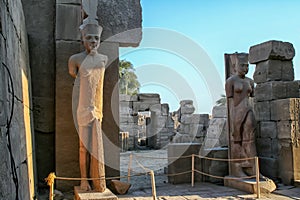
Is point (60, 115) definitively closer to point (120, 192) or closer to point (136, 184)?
point (120, 192)

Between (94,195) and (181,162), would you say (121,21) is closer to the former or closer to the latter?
(181,162)

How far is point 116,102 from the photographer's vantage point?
5699 millimetres

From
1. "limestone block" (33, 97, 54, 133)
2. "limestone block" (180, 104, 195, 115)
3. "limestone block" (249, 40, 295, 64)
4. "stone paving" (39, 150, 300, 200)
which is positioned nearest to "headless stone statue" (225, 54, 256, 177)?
"stone paving" (39, 150, 300, 200)

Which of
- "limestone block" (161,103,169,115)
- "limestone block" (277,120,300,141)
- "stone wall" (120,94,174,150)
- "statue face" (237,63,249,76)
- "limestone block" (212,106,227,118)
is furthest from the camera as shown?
"limestone block" (161,103,169,115)

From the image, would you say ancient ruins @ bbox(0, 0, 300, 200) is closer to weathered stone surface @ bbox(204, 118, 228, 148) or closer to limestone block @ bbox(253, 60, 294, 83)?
limestone block @ bbox(253, 60, 294, 83)

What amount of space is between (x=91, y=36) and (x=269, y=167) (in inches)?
187

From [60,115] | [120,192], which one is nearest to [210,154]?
[120,192]

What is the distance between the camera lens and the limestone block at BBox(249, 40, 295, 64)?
271 inches

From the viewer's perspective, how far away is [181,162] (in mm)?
6574

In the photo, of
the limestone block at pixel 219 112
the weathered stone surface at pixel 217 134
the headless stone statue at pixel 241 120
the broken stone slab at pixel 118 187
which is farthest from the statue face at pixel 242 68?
the limestone block at pixel 219 112

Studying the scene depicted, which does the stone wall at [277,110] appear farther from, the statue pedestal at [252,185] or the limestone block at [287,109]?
the statue pedestal at [252,185]

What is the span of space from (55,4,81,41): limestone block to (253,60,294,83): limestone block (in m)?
4.36

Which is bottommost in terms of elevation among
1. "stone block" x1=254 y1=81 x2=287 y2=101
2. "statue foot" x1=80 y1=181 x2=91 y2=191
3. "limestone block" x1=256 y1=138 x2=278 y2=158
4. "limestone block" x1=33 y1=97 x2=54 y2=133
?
"statue foot" x1=80 y1=181 x2=91 y2=191

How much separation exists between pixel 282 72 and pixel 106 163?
4634 mm
